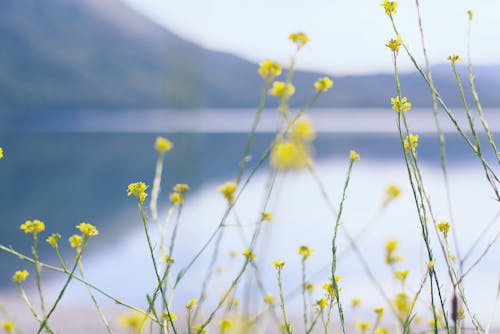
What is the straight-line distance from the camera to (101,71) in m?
94.0

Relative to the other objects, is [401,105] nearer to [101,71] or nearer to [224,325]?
[224,325]

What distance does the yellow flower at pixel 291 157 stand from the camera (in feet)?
2.94

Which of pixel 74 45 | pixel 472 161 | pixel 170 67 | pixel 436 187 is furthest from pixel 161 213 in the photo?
pixel 74 45

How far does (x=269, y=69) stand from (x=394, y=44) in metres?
0.34

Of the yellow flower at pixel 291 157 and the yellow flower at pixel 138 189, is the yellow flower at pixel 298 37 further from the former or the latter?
the yellow flower at pixel 138 189

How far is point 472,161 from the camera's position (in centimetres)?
1981

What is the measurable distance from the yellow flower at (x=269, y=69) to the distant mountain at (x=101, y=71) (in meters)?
74.1

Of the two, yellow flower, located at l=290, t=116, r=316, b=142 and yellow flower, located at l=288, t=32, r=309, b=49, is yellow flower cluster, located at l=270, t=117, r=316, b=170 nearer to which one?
yellow flower, located at l=290, t=116, r=316, b=142

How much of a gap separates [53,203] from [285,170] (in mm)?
12553

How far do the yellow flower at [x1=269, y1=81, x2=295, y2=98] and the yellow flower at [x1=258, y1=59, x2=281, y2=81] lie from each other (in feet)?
0.06

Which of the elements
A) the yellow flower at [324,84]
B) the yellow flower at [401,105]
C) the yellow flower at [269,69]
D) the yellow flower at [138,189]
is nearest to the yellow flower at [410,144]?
the yellow flower at [401,105]

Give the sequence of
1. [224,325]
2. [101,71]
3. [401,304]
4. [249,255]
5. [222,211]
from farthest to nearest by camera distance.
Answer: [101,71] → [222,211] → [224,325] → [401,304] → [249,255]

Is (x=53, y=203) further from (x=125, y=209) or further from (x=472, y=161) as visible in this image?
(x=472, y=161)

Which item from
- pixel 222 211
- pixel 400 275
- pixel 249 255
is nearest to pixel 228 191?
pixel 249 255
